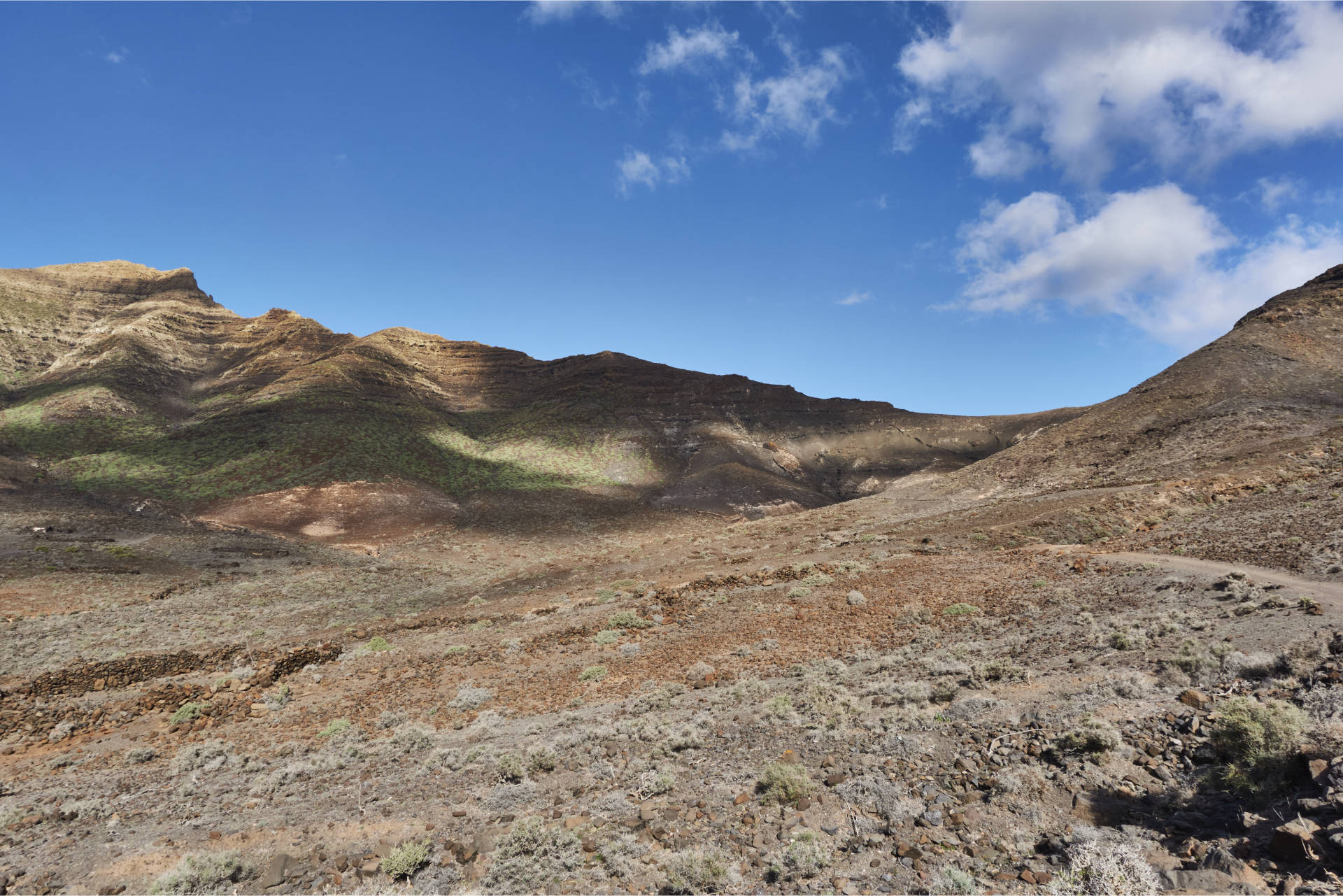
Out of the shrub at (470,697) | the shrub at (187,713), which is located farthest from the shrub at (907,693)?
the shrub at (187,713)

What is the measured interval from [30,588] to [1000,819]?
3383 cm

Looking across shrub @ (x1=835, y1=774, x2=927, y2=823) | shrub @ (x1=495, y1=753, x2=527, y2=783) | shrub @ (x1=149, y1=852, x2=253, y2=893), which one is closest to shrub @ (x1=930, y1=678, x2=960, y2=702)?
shrub @ (x1=835, y1=774, x2=927, y2=823)

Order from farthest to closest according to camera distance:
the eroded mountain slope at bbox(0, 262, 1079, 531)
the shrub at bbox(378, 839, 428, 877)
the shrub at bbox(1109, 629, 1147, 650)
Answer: the eroded mountain slope at bbox(0, 262, 1079, 531) → the shrub at bbox(1109, 629, 1147, 650) → the shrub at bbox(378, 839, 428, 877)

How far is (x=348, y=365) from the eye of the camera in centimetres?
7025

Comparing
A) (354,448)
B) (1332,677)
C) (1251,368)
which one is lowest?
(1332,677)

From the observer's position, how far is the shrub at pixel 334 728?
1093 cm

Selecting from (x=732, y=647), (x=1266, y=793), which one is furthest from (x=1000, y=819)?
(x=732, y=647)

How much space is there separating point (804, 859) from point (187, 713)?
44.9 ft

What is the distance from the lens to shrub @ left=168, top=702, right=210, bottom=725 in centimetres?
1210

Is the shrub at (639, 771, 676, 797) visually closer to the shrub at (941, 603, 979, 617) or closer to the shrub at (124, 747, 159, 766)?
the shrub at (941, 603, 979, 617)

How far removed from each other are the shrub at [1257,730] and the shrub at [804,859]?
434 centimetres

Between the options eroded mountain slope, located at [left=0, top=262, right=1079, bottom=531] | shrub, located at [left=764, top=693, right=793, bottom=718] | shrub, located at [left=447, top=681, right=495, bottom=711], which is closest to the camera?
shrub, located at [left=764, top=693, right=793, bottom=718]

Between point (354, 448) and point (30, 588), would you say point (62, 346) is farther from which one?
point (30, 588)

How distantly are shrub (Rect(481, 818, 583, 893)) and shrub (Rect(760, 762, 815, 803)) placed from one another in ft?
7.83
